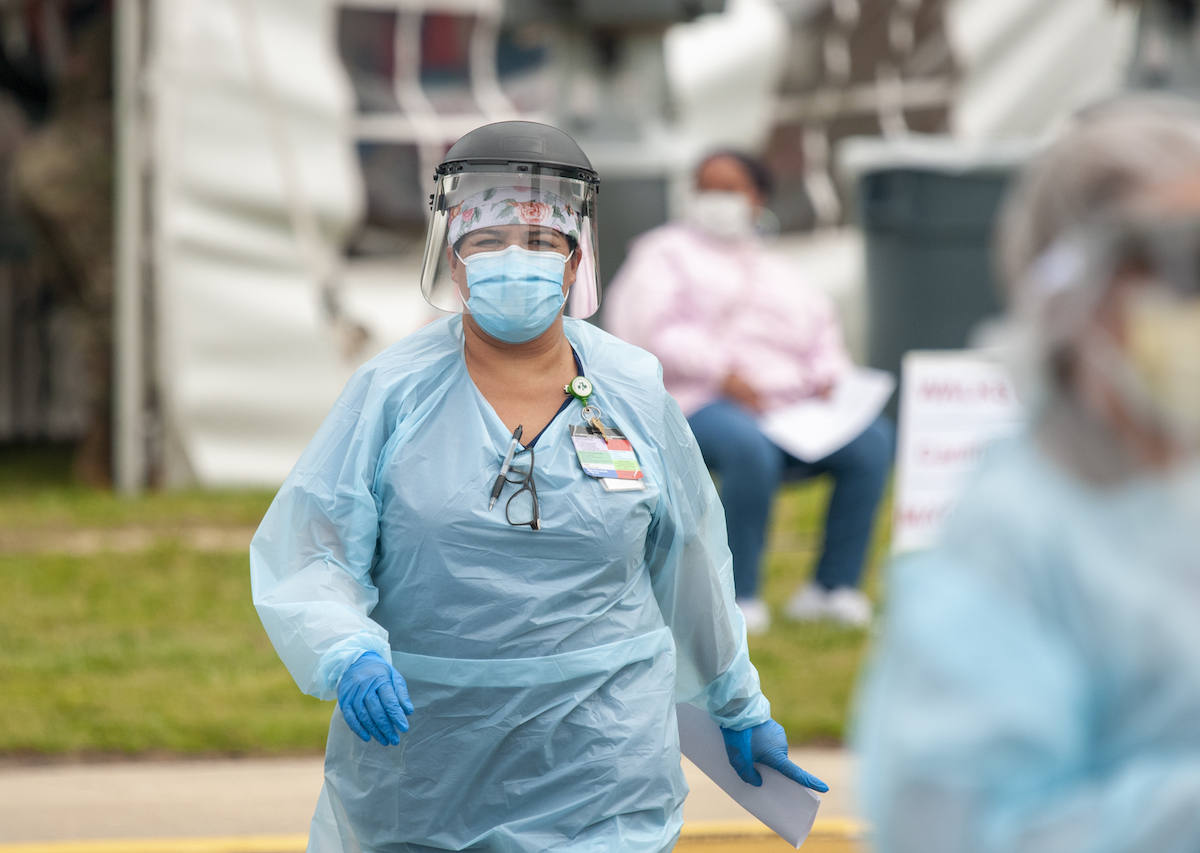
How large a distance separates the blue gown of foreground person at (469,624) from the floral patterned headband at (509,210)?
0.29 meters

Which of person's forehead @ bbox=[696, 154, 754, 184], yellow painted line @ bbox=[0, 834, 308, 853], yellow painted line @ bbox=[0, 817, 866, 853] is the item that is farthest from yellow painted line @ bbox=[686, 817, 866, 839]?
person's forehead @ bbox=[696, 154, 754, 184]

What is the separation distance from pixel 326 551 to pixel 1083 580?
1436mm

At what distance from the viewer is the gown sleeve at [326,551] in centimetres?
230

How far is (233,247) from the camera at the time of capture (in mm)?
8086

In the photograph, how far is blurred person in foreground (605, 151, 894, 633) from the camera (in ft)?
17.8

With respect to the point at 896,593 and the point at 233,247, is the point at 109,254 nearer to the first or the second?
the point at 233,247

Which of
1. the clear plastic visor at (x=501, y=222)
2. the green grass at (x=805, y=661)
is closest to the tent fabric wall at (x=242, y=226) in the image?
the green grass at (x=805, y=661)

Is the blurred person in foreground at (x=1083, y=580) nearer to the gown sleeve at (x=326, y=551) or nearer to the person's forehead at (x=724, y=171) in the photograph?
the gown sleeve at (x=326, y=551)

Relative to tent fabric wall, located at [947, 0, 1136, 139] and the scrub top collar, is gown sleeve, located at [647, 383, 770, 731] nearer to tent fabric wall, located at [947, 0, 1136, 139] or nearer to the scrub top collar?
the scrub top collar

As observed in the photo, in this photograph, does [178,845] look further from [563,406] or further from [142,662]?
[563,406]

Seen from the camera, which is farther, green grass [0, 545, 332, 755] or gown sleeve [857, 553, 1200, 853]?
green grass [0, 545, 332, 755]

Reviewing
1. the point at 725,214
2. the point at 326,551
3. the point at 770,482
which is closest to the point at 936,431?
the point at 770,482

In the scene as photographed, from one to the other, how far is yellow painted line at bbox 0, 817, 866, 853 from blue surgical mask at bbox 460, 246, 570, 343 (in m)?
1.81

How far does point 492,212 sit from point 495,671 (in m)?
0.78
